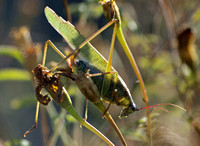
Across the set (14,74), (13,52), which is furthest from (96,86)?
(14,74)

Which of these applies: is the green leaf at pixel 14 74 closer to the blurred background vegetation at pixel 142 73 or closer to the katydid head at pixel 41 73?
the blurred background vegetation at pixel 142 73

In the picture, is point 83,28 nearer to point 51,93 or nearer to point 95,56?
point 95,56

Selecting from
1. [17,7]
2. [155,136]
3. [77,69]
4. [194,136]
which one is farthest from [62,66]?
[17,7]

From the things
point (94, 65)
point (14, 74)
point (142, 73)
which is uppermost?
point (14, 74)

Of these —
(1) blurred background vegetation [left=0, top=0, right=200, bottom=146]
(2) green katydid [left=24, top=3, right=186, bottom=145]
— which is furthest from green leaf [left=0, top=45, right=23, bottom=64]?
(2) green katydid [left=24, top=3, right=186, bottom=145]

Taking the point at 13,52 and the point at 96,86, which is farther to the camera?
the point at 13,52

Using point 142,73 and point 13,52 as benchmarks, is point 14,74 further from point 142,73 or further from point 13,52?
point 142,73

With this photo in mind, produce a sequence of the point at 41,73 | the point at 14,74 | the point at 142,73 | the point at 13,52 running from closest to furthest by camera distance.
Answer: the point at 41,73 < the point at 13,52 < the point at 14,74 < the point at 142,73

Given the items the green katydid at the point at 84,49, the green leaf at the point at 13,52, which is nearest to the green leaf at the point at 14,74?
the green leaf at the point at 13,52
